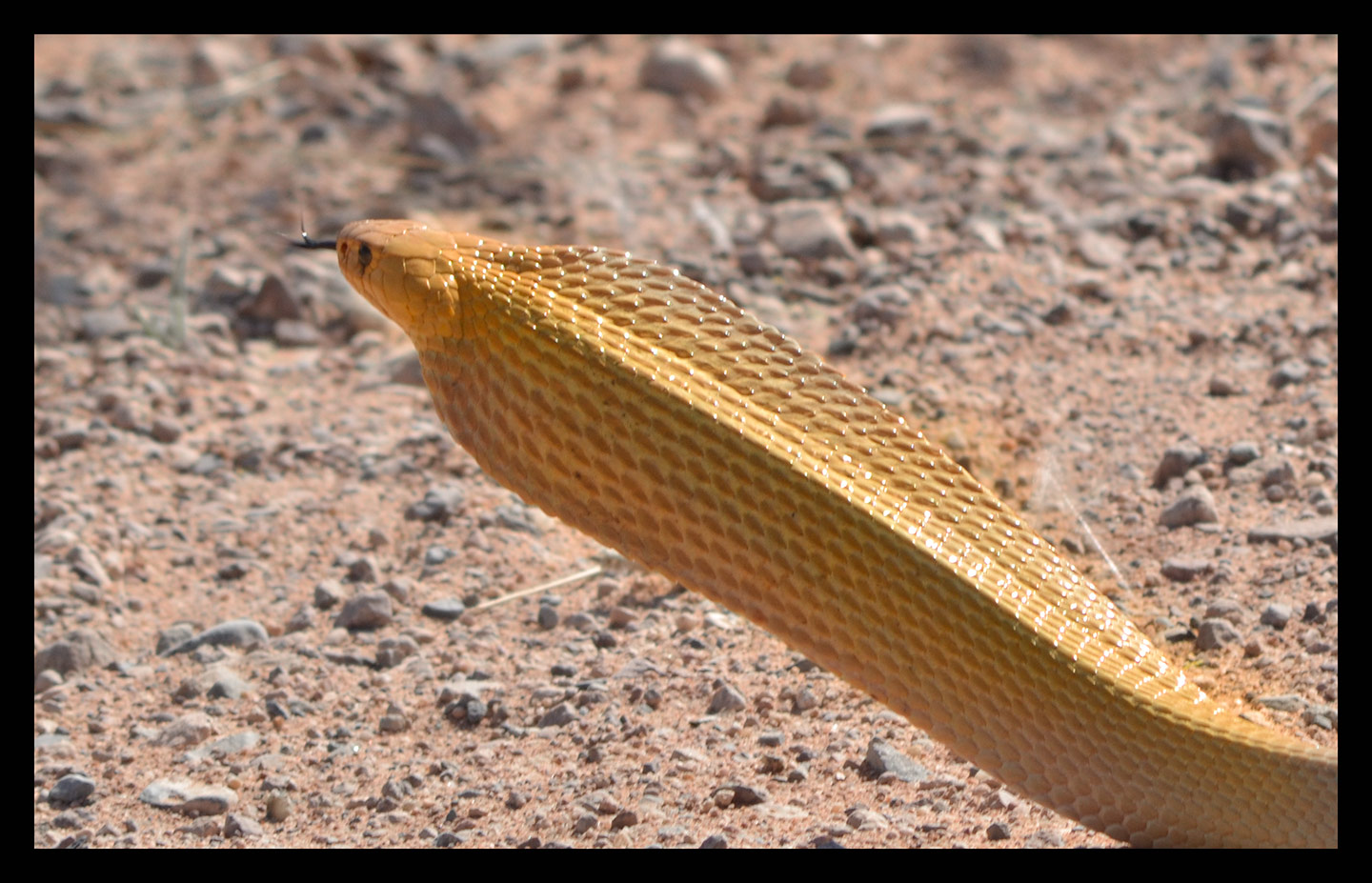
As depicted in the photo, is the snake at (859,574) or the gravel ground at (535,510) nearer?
the snake at (859,574)

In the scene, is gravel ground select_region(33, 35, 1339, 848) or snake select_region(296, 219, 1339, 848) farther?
gravel ground select_region(33, 35, 1339, 848)

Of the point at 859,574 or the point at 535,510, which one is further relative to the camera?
the point at 535,510

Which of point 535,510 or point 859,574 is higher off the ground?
point 859,574

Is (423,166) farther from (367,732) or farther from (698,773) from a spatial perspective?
(698,773)
